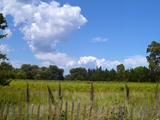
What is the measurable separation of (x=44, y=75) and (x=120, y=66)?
34.5 metres

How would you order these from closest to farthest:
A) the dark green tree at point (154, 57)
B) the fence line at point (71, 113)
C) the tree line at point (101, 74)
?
the fence line at point (71, 113)
the dark green tree at point (154, 57)
the tree line at point (101, 74)

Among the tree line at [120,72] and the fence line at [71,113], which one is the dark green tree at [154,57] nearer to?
the tree line at [120,72]

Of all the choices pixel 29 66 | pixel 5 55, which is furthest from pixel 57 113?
pixel 29 66

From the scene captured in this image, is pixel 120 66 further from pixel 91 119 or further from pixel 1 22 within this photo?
pixel 91 119

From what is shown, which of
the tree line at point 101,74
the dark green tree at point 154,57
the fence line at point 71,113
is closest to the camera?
the fence line at point 71,113

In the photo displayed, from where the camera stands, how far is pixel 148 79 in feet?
225

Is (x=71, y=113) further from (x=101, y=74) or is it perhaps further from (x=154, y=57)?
(x=101, y=74)

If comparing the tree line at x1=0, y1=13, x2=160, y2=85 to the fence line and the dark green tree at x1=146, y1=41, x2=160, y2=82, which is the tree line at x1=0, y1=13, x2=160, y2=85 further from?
the fence line

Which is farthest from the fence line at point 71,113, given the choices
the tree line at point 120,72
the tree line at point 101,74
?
the tree line at point 101,74

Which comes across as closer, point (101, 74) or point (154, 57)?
point (154, 57)

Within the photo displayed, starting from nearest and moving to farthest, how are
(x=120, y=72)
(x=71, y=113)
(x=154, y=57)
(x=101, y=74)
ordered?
(x=71, y=113) < (x=154, y=57) < (x=120, y=72) < (x=101, y=74)

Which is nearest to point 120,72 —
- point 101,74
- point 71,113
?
point 101,74

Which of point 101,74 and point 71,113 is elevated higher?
point 101,74

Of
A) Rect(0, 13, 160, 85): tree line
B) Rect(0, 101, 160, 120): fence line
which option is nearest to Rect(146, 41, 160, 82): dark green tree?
Rect(0, 13, 160, 85): tree line
